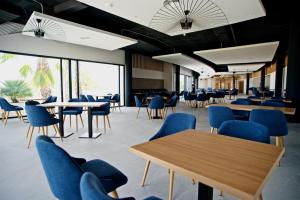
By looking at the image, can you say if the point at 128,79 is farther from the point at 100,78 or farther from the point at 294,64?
the point at 294,64

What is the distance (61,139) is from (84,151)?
1031mm

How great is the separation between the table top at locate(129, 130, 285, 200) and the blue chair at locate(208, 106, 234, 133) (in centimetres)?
174

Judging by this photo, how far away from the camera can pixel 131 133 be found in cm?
466

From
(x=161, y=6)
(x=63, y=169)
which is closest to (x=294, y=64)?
(x=161, y=6)

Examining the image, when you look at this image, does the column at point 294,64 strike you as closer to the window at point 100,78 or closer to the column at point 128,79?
the column at point 128,79

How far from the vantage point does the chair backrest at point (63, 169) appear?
42.5 inches

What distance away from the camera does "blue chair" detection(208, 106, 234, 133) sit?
10.8 ft

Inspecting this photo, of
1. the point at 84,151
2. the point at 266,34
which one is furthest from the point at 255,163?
the point at 266,34

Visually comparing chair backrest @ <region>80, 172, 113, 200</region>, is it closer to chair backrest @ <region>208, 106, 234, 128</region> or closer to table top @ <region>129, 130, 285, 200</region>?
table top @ <region>129, 130, 285, 200</region>

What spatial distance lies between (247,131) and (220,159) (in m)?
0.90

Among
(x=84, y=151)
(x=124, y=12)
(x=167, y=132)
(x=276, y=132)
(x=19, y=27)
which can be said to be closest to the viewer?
(x=167, y=132)

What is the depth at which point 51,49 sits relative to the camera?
7.26 metres

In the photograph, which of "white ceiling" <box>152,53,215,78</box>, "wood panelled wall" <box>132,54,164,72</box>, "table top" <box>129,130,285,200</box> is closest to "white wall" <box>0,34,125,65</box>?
"wood panelled wall" <box>132,54,164,72</box>

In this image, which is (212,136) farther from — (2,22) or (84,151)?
(2,22)
